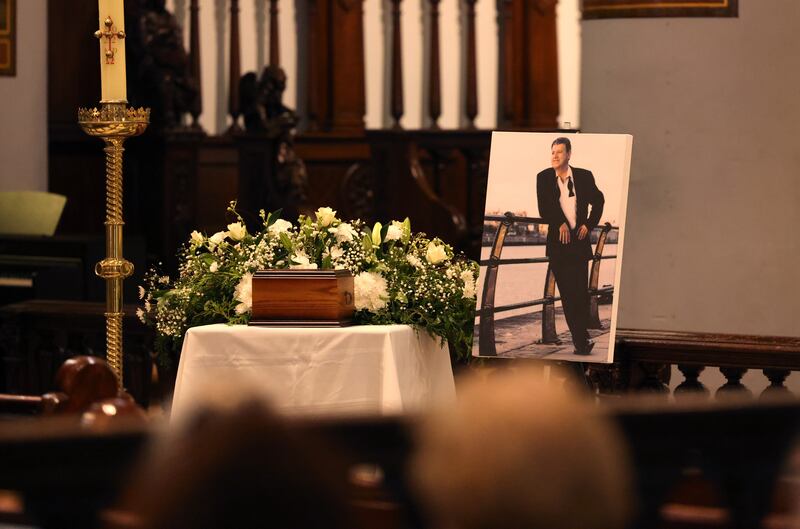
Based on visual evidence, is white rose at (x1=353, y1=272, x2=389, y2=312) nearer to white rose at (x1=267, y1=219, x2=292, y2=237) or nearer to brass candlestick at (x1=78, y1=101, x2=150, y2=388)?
white rose at (x1=267, y1=219, x2=292, y2=237)

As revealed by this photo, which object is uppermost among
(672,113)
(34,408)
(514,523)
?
(672,113)

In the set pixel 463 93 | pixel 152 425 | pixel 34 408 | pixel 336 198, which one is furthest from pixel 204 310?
pixel 463 93

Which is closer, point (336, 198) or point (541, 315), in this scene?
point (541, 315)

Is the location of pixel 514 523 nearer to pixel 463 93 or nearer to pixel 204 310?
pixel 204 310

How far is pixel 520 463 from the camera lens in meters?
0.96

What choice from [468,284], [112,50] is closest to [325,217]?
[468,284]

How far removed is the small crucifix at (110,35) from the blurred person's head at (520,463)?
2678 millimetres

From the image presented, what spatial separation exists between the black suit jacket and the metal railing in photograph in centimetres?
2

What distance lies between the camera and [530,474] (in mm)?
957

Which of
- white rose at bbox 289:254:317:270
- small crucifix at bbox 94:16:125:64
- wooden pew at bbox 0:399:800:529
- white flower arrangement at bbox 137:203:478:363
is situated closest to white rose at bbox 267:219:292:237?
white flower arrangement at bbox 137:203:478:363

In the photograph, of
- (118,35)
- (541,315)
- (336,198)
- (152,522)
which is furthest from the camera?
(336,198)

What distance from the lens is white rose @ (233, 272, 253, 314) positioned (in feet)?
12.7

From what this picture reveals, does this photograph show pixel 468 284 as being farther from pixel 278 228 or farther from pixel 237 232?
pixel 237 232

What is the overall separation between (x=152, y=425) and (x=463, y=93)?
1083cm
